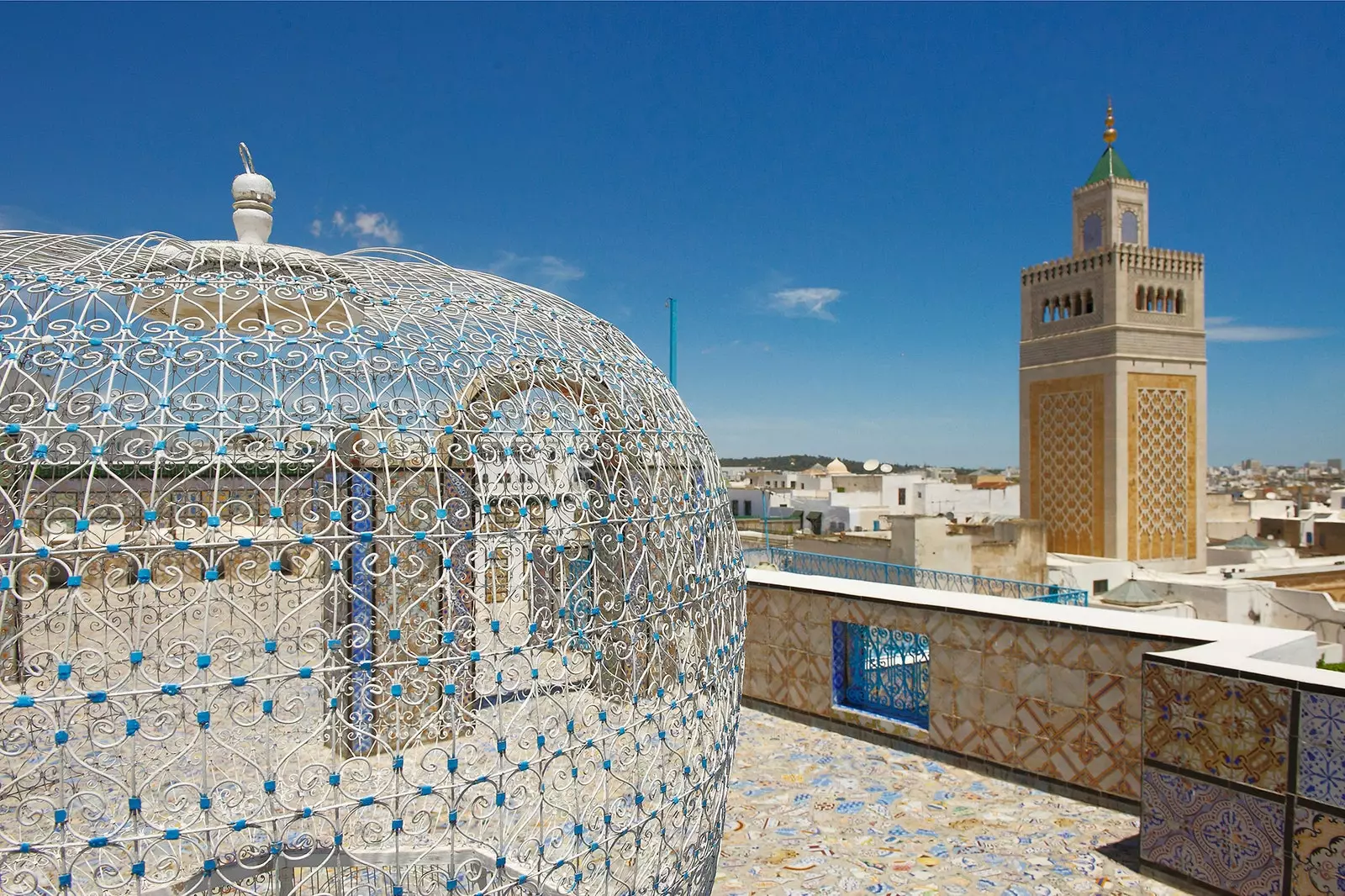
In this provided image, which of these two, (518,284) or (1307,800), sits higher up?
(518,284)

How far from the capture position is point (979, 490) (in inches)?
1201

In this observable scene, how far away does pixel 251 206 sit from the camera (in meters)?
3.56

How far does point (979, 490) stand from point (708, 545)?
28467 millimetres

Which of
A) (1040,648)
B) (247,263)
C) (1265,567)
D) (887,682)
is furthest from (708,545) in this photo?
(1265,567)

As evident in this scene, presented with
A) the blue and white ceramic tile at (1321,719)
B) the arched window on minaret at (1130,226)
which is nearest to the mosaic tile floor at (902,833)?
the blue and white ceramic tile at (1321,719)

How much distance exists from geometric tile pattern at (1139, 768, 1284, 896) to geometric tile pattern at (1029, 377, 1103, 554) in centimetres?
1470

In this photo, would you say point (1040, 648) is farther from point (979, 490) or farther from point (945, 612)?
point (979, 490)

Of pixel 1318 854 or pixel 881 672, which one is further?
pixel 881 672

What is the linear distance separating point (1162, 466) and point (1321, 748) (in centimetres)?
1591

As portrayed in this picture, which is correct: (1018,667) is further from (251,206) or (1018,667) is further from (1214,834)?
(251,206)

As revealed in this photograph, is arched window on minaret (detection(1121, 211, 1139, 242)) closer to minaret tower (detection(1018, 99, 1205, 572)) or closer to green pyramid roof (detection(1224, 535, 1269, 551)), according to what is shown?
minaret tower (detection(1018, 99, 1205, 572))

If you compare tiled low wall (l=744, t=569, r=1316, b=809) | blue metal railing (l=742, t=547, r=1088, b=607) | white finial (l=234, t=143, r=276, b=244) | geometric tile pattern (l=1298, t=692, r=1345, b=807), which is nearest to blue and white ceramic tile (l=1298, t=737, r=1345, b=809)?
geometric tile pattern (l=1298, t=692, r=1345, b=807)

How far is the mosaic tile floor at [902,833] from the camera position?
4574 mm

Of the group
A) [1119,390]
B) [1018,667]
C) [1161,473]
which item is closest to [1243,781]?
[1018,667]
